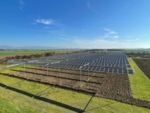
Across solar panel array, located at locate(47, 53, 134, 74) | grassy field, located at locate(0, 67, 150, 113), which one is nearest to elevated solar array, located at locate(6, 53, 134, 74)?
solar panel array, located at locate(47, 53, 134, 74)

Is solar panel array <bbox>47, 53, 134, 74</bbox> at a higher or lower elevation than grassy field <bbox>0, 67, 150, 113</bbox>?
higher

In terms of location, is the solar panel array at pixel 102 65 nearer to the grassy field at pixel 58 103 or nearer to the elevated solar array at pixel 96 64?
the elevated solar array at pixel 96 64

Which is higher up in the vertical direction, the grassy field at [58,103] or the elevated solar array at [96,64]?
the elevated solar array at [96,64]

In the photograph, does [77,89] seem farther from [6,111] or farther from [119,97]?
[6,111]

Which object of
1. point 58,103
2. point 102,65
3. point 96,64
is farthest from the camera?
point 96,64

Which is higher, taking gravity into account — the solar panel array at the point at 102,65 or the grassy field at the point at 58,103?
the solar panel array at the point at 102,65

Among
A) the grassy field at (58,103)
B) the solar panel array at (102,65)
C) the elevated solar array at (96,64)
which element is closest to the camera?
the grassy field at (58,103)

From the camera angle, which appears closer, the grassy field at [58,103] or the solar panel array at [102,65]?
the grassy field at [58,103]

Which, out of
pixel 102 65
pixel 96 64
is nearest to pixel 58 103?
pixel 102 65

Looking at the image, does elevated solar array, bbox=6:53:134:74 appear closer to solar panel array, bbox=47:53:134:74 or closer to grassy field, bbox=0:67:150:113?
solar panel array, bbox=47:53:134:74

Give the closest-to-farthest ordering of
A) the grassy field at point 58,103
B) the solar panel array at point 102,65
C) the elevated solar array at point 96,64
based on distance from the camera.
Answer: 1. the grassy field at point 58,103
2. the solar panel array at point 102,65
3. the elevated solar array at point 96,64

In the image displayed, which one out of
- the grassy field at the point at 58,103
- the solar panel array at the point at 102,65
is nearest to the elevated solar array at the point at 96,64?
the solar panel array at the point at 102,65

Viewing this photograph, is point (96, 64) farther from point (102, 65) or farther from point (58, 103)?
point (58, 103)
